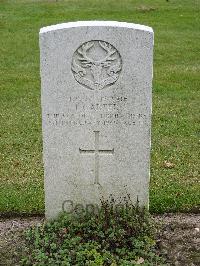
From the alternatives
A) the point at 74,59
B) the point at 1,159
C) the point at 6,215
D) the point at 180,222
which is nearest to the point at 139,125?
Answer: the point at 74,59

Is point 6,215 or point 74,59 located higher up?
point 74,59

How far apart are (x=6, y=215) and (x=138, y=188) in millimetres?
1462

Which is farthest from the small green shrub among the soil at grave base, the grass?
the grass

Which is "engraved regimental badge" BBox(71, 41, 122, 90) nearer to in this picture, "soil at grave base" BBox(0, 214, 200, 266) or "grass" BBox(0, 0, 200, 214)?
"soil at grave base" BBox(0, 214, 200, 266)

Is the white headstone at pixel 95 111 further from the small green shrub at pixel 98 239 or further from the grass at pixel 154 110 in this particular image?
the grass at pixel 154 110

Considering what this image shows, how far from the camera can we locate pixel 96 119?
5.17 metres

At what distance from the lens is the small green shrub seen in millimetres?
4949

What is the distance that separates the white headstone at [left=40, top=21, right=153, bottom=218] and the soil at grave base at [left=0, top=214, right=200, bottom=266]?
1.31ft

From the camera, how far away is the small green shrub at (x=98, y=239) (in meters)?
4.95

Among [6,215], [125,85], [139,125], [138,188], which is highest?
[125,85]

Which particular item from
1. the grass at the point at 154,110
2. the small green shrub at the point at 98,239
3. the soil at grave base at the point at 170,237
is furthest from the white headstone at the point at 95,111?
the grass at the point at 154,110

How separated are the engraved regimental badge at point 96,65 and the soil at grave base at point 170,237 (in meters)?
1.51

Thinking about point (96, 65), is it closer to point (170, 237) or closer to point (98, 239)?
point (98, 239)

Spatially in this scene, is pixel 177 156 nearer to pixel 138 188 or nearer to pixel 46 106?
pixel 138 188
